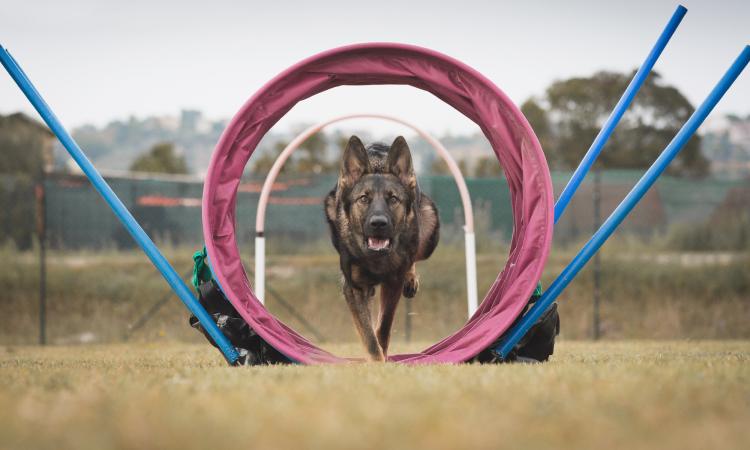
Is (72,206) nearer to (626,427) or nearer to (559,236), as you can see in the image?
(559,236)

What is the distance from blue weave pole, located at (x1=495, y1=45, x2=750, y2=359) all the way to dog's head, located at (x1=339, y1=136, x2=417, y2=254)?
1136mm

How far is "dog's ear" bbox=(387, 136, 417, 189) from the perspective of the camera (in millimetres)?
6160

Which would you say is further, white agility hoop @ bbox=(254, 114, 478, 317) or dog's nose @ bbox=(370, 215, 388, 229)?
white agility hoop @ bbox=(254, 114, 478, 317)

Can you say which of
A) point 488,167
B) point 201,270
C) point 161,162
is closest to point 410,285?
point 201,270

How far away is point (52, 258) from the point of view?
1573 centimetres

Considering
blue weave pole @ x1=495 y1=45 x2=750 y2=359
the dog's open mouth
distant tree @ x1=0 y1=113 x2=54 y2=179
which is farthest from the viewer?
distant tree @ x1=0 y1=113 x2=54 y2=179

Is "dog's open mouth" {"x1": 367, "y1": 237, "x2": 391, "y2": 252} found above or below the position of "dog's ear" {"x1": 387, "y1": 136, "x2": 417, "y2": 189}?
below

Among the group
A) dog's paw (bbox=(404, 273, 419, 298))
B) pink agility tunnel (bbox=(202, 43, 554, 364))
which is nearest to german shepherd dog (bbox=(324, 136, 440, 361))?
pink agility tunnel (bbox=(202, 43, 554, 364))

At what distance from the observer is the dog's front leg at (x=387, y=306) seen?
6348 millimetres

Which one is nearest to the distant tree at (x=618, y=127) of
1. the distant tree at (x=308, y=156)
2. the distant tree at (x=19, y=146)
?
the distant tree at (x=308, y=156)

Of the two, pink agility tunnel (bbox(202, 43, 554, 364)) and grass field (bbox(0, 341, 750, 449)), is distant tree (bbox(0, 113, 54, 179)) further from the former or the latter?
grass field (bbox(0, 341, 750, 449))

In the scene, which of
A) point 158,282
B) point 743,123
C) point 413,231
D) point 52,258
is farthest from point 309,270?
point 743,123

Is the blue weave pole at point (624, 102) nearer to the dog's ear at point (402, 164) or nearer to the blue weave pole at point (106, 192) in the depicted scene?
the dog's ear at point (402, 164)

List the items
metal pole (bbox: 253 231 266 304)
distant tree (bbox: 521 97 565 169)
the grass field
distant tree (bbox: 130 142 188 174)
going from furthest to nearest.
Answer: distant tree (bbox: 130 142 188 174), distant tree (bbox: 521 97 565 169), metal pole (bbox: 253 231 266 304), the grass field
